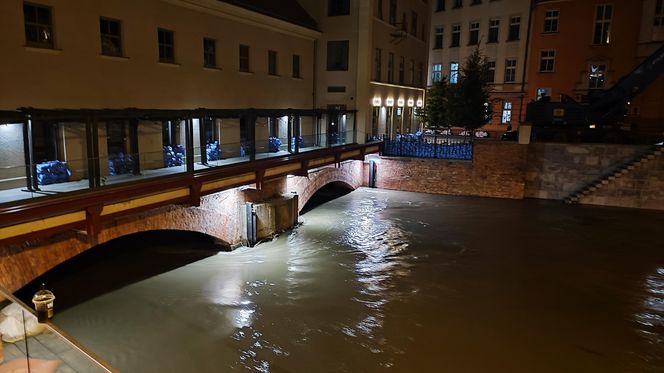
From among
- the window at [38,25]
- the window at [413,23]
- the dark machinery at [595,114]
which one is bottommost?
the dark machinery at [595,114]

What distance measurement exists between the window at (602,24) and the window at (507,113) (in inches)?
287

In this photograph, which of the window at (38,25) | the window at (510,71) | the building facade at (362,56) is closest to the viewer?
the window at (38,25)

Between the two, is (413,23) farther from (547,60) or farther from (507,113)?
(507,113)

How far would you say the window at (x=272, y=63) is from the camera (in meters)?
22.6

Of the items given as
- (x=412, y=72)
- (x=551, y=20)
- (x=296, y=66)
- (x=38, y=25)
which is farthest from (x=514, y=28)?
(x=38, y=25)

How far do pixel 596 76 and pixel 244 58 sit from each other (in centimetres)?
2532

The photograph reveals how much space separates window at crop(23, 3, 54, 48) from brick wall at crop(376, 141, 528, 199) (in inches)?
647

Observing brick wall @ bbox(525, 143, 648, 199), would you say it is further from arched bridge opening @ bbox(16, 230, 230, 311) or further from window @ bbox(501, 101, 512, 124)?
arched bridge opening @ bbox(16, 230, 230, 311)

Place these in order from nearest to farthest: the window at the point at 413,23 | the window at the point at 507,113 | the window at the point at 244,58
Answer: the window at the point at 244,58, the window at the point at 413,23, the window at the point at 507,113

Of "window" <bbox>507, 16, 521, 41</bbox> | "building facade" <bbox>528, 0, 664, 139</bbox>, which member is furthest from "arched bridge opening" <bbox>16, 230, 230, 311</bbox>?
"window" <bbox>507, 16, 521, 41</bbox>

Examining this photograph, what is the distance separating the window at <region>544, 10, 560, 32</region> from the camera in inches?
1345

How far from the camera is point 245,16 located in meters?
20.0

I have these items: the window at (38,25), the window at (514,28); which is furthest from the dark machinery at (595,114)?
the window at (38,25)

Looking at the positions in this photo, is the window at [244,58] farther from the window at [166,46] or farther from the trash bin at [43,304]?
the trash bin at [43,304]
